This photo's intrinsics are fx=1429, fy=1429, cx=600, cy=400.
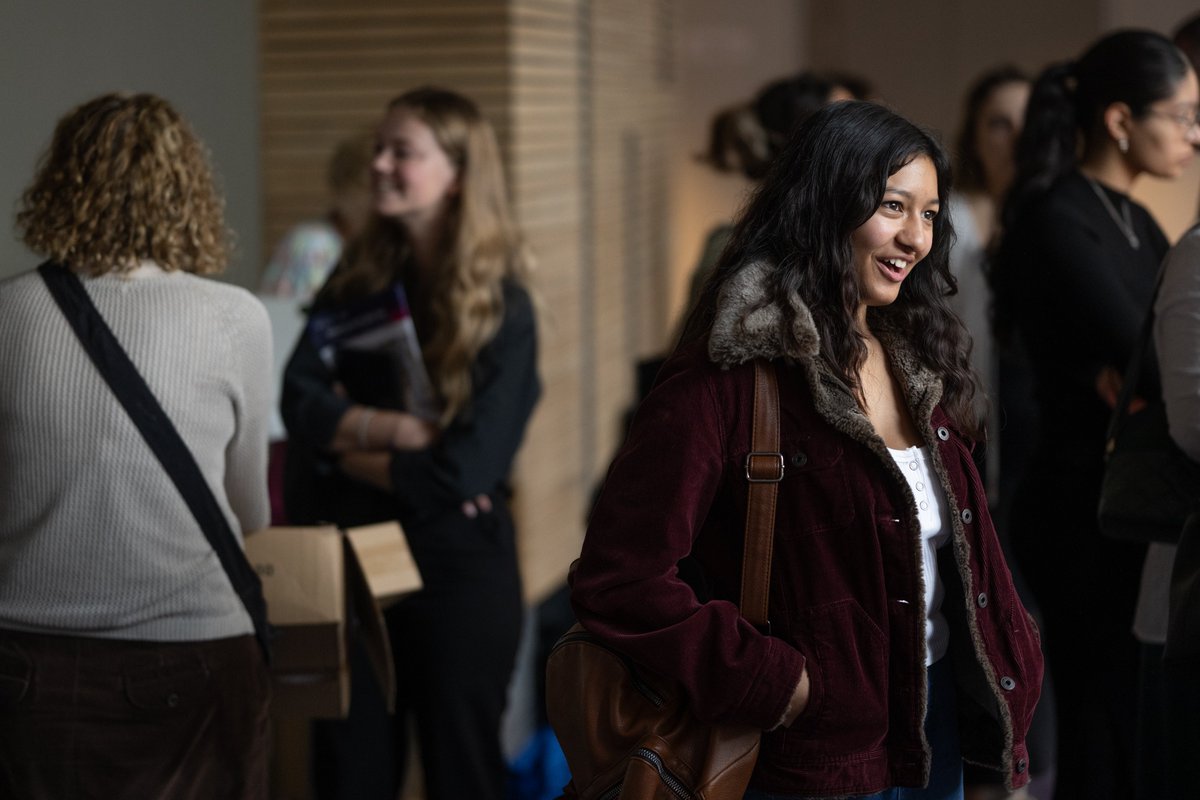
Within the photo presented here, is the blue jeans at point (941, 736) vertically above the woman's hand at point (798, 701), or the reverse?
the woman's hand at point (798, 701)

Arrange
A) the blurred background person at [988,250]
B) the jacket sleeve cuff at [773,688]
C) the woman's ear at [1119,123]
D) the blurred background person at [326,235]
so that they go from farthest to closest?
the blurred background person at [326,235]
the blurred background person at [988,250]
the woman's ear at [1119,123]
the jacket sleeve cuff at [773,688]

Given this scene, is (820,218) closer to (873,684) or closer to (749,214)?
(749,214)

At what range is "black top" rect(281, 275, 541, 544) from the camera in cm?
339

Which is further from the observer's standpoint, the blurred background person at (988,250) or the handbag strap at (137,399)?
the blurred background person at (988,250)

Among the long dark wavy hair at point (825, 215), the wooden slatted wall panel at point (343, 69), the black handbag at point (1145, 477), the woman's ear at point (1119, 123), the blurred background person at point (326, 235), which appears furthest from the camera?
the wooden slatted wall panel at point (343, 69)

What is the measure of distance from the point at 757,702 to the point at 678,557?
22cm

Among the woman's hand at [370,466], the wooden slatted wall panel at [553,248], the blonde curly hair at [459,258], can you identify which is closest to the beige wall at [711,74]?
the wooden slatted wall panel at [553,248]

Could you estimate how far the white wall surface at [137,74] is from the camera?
3.19 m

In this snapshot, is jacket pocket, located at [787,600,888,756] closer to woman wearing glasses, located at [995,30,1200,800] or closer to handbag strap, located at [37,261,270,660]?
handbag strap, located at [37,261,270,660]

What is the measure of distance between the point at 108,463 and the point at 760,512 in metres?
1.10

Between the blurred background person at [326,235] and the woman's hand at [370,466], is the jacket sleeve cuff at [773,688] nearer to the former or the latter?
the woman's hand at [370,466]

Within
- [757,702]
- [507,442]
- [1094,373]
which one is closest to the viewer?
[757,702]

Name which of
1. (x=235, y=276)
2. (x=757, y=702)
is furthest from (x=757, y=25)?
(x=757, y=702)

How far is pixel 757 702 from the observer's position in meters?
1.89
